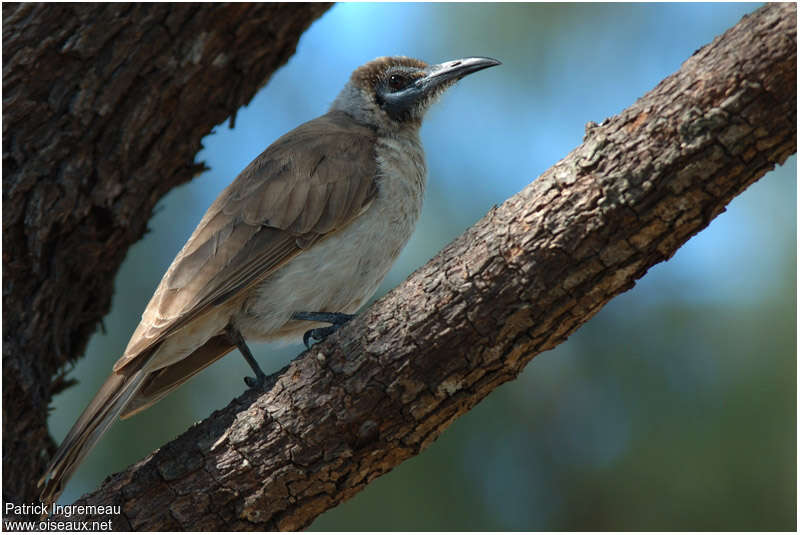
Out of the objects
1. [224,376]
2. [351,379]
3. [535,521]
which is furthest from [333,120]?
[535,521]

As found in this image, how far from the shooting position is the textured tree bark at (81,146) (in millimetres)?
4711

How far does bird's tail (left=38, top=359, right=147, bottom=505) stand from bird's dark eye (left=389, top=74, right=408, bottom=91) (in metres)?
2.63

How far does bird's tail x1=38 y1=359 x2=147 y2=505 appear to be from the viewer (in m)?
3.92

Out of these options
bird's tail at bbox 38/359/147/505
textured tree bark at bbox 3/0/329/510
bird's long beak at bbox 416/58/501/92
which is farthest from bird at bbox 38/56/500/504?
bird's long beak at bbox 416/58/501/92

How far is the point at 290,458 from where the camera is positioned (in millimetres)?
3461

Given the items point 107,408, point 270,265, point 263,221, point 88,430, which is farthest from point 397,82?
point 88,430

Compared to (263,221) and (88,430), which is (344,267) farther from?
(88,430)

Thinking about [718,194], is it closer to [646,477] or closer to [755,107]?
[755,107]

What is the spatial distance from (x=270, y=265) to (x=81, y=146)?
55.7 inches

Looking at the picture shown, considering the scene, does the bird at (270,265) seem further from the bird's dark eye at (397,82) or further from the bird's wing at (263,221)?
the bird's dark eye at (397,82)

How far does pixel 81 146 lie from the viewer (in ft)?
15.9

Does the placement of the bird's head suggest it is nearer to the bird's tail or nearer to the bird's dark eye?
the bird's dark eye

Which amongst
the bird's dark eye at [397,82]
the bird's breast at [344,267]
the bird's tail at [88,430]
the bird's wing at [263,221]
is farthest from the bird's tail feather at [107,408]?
the bird's dark eye at [397,82]

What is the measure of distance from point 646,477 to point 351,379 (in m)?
2.93
